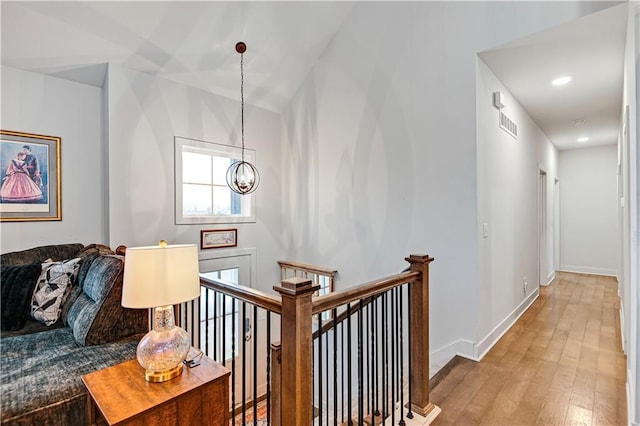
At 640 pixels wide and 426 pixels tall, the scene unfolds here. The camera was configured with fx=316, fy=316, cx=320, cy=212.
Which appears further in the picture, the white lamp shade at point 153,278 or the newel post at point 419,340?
the newel post at point 419,340

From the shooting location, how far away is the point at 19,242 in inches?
113

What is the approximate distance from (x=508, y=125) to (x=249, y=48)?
10.2ft

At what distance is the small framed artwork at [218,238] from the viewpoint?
3.98m

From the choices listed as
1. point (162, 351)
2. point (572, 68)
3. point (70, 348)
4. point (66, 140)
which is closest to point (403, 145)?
point (572, 68)

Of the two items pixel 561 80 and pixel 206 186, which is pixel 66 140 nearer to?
pixel 206 186

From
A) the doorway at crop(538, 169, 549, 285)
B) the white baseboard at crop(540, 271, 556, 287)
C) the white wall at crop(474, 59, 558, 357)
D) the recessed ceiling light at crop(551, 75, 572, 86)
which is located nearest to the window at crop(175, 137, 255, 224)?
the white wall at crop(474, 59, 558, 357)

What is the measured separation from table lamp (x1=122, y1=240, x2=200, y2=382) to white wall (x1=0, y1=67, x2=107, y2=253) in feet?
7.62

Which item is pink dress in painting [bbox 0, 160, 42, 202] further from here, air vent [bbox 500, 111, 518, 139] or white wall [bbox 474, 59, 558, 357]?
air vent [bbox 500, 111, 518, 139]

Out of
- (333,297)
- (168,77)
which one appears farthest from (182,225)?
(333,297)

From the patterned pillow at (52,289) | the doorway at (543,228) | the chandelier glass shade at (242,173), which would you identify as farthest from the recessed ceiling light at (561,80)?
the patterned pillow at (52,289)

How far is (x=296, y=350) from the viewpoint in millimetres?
1299

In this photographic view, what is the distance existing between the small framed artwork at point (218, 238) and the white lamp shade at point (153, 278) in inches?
102

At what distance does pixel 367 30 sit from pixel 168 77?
237 centimetres

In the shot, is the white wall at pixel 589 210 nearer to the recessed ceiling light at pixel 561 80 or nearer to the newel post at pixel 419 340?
the recessed ceiling light at pixel 561 80
